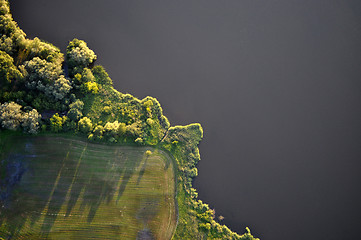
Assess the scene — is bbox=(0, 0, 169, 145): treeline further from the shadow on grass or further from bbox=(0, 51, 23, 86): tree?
the shadow on grass

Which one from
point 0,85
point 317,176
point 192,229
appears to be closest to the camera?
point 0,85

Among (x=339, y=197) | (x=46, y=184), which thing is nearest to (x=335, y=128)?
(x=339, y=197)

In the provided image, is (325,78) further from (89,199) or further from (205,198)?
(89,199)

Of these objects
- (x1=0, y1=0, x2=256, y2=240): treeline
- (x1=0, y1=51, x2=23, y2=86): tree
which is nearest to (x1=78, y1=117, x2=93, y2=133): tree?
(x1=0, y1=0, x2=256, y2=240): treeline

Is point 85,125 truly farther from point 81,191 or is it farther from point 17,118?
point 81,191

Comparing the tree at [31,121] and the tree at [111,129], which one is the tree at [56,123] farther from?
the tree at [111,129]

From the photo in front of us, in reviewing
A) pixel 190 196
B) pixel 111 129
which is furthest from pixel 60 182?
pixel 190 196
